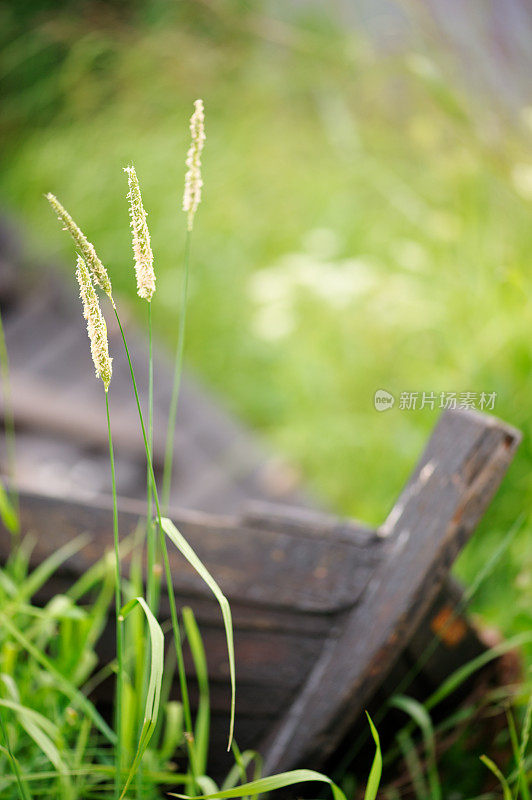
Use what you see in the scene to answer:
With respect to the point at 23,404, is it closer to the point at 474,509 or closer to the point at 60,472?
the point at 60,472

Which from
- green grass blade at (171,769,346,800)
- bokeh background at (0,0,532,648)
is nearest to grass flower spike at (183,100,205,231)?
green grass blade at (171,769,346,800)

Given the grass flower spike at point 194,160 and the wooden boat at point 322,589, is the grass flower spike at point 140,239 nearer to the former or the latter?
the grass flower spike at point 194,160

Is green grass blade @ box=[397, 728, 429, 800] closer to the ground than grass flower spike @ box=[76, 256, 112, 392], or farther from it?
closer to the ground

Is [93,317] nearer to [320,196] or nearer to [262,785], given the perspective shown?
[262,785]

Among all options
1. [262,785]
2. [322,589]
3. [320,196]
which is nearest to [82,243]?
[262,785]

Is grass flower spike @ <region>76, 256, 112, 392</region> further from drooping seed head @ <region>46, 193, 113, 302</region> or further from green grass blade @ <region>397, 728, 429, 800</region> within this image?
green grass blade @ <region>397, 728, 429, 800</region>

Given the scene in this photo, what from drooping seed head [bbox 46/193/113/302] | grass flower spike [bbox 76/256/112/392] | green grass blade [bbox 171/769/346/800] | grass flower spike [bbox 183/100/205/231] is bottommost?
green grass blade [bbox 171/769/346/800]

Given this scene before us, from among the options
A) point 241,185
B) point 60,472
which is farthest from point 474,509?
point 241,185
